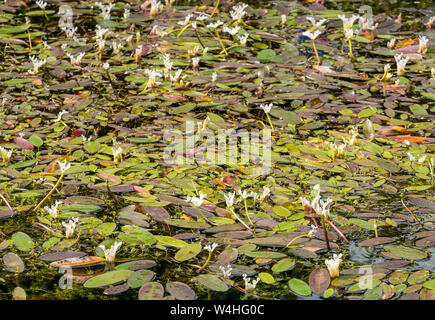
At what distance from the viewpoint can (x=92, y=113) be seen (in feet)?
12.1

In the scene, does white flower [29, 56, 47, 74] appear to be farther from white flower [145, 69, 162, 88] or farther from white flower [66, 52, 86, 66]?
white flower [145, 69, 162, 88]

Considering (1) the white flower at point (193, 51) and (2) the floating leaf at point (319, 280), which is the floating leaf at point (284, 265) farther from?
(1) the white flower at point (193, 51)

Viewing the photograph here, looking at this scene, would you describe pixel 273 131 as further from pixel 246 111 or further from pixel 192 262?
pixel 192 262

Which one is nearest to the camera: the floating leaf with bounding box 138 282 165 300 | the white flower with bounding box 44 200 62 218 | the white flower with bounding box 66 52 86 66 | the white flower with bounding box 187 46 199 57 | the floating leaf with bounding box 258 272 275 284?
the floating leaf with bounding box 138 282 165 300

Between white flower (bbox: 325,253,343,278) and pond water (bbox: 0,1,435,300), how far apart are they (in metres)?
0.03

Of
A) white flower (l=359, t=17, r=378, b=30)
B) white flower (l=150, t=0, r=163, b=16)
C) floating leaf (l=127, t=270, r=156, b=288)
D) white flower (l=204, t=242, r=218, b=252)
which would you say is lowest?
floating leaf (l=127, t=270, r=156, b=288)

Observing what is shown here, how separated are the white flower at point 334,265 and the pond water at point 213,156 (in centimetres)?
3

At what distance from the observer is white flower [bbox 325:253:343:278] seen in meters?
2.20

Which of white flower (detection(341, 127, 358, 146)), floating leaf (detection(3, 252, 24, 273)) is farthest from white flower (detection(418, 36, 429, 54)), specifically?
floating leaf (detection(3, 252, 24, 273))

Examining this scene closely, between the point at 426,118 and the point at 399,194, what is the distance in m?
1.06

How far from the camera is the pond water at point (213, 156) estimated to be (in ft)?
7.44

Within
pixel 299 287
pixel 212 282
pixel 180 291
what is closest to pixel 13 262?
pixel 180 291

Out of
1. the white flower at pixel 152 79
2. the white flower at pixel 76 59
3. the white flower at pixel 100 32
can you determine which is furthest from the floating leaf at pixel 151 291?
the white flower at pixel 100 32
